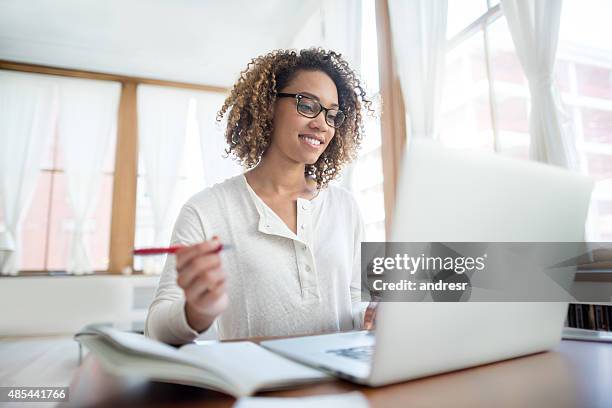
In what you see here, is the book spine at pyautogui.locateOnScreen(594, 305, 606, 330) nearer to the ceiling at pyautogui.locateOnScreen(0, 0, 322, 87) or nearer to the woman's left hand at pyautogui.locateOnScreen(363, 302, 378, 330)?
the woman's left hand at pyautogui.locateOnScreen(363, 302, 378, 330)

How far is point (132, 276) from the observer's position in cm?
524

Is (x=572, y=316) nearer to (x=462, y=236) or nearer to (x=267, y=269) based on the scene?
(x=267, y=269)

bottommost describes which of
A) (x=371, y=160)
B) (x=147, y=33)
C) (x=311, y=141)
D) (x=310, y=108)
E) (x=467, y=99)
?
(x=311, y=141)

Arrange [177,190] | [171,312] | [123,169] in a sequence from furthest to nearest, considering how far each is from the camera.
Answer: [177,190], [123,169], [171,312]

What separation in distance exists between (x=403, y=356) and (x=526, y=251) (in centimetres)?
24

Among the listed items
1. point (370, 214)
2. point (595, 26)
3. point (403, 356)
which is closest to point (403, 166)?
point (403, 356)

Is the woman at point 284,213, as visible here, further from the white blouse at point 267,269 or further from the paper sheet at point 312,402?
the paper sheet at point 312,402

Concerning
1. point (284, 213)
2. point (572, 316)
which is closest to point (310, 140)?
point (284, 213)

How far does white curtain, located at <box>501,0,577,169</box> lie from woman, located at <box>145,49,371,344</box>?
862mm

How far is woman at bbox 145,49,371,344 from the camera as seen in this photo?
1.12 metres

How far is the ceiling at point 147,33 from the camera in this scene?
4.14 metres

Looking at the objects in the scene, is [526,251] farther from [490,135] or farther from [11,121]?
[11,121]

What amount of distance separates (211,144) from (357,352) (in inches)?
220

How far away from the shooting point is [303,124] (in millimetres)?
1306
